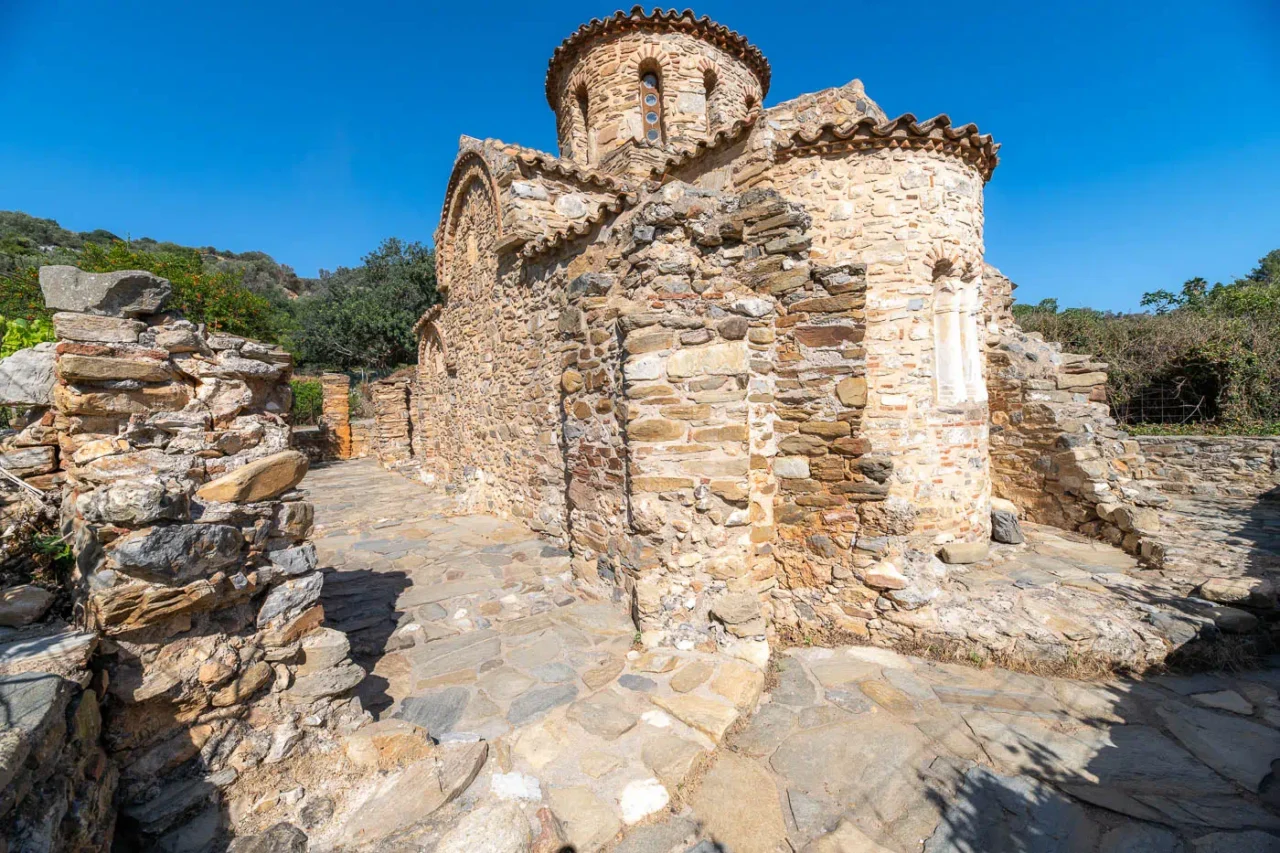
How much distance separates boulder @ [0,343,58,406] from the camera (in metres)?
2.39

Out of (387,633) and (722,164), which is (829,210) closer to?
(722,164)

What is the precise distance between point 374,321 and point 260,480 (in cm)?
2163

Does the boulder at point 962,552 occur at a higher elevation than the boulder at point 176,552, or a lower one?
lower

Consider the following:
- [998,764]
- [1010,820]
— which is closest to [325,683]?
[1010,820]

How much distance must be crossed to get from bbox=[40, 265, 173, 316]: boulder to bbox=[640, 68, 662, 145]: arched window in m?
9.55

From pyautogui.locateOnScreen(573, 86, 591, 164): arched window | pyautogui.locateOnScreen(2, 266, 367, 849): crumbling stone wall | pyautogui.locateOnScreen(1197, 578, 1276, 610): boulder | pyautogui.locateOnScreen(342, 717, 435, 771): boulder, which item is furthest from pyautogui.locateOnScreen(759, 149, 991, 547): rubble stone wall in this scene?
pyautogui.locateOnScreen(573, 86, 591, 164): arched window

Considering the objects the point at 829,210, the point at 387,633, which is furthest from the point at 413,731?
the point at 829,210

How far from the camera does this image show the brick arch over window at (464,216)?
798 cm

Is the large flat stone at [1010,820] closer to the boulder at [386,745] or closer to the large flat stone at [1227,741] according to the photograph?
the large flat stone at [1227,741]

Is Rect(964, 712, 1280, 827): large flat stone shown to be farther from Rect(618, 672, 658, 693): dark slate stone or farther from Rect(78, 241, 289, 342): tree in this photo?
Rect(78, 241, 289, 342): tree

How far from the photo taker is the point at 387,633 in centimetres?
394

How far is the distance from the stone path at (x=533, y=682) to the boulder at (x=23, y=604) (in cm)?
145

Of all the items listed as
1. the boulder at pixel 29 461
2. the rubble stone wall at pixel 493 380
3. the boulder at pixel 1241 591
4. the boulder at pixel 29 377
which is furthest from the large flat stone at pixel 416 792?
the boulder at pixel 1241 591

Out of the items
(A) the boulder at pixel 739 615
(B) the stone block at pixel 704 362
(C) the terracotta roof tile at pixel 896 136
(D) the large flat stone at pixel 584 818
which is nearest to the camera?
(D) the large flat stone at pixel 584 818
